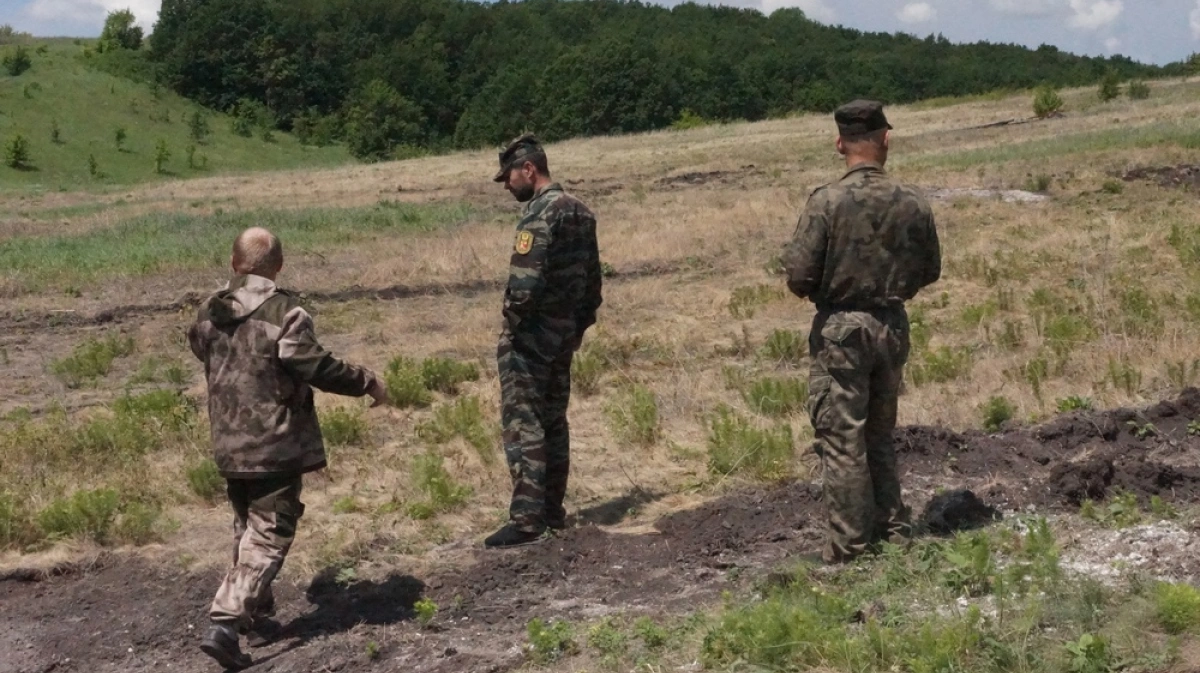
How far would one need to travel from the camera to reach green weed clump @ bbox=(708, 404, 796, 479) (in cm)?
704

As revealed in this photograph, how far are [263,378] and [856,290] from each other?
8.29ft

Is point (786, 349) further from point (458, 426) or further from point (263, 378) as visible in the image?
point (263, 378)

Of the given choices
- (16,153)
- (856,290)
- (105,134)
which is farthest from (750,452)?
(105,134)

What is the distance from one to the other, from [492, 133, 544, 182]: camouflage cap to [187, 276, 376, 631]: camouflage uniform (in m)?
1.54

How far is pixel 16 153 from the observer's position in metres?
45.7

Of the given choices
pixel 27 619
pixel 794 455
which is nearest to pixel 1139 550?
pixel 794 455

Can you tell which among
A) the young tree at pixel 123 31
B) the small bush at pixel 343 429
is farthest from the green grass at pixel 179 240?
the young tree at pixel 123 31

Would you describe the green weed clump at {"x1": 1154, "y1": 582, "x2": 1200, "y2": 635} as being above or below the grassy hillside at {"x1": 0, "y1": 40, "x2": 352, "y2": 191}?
below

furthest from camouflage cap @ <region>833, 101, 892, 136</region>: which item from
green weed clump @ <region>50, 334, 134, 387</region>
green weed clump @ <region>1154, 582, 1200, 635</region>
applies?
green weed clump @ <region>50, 334, 134, 387</region>

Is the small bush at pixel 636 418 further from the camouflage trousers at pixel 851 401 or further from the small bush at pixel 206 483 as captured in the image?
the camouflage trousers at pixel 851 401

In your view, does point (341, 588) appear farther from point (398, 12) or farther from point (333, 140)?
point (398, 12)

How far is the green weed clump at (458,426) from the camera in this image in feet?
26.4

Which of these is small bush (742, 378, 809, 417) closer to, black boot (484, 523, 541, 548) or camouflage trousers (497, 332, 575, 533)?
camouflage trousers (497, 332, 575, 533)

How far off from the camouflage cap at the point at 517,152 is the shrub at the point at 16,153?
44712 mm
